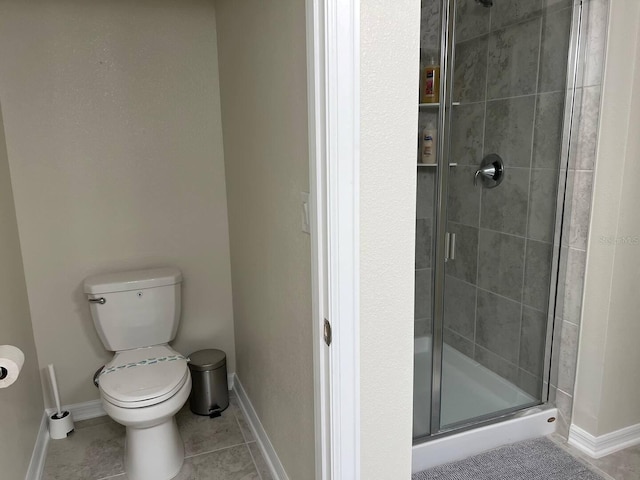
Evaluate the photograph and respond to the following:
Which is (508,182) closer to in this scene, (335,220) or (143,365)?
(335,220)

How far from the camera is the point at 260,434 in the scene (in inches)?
88.7

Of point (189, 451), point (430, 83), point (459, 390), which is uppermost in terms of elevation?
point (430, 83)

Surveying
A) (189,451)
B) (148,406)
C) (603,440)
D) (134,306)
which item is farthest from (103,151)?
(603,440)

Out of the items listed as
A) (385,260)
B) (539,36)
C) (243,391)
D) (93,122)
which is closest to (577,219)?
(539,36)

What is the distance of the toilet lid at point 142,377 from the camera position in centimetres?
195

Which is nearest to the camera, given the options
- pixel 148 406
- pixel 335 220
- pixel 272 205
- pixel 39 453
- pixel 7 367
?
pixel 335 220

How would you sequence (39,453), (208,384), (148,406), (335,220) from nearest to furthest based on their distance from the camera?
(335,220) < (148,406) < (39,453) < (208,384)

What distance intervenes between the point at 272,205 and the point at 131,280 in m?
0.95

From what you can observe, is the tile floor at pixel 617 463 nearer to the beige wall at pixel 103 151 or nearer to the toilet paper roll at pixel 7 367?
the beige wall at pixel 103 151

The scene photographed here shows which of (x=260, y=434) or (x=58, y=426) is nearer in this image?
(x=260, y=434)

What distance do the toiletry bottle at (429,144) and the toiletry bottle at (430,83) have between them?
0.35 feet

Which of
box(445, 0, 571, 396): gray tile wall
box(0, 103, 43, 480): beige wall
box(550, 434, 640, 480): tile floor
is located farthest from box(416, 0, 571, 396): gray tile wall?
box(0, 103, 43, 480): beige wall

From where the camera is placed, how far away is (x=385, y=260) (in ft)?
3.85

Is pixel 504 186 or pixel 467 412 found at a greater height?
pixel 504 186
